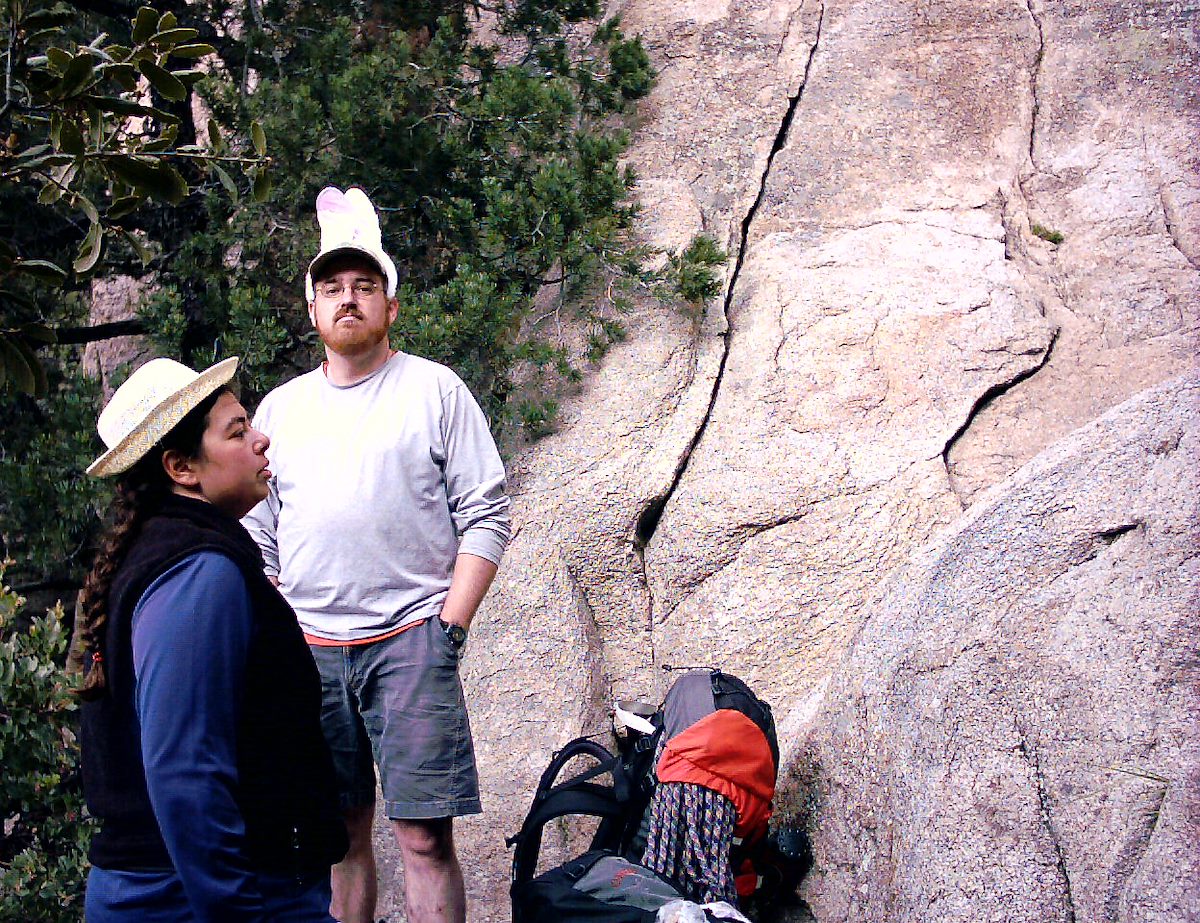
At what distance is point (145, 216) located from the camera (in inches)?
235

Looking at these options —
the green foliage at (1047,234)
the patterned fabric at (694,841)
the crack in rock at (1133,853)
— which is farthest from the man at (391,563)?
the green foliage at (1047,234)

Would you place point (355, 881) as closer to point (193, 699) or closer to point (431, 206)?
point (193, 699)

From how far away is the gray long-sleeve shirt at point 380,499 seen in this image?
131 inches

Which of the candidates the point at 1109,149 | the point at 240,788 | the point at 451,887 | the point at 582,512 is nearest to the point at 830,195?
the point at 1109,149

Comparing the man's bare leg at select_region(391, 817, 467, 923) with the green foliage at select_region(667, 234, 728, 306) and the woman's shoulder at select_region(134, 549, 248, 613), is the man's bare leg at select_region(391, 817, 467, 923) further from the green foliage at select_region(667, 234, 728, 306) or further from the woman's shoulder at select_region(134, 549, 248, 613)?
the green foliage at select_region(667, 234, 728, 306)

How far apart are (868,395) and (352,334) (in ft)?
8.29

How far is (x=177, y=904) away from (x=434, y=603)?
1292 millimetres

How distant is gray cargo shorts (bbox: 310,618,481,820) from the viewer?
3.29m

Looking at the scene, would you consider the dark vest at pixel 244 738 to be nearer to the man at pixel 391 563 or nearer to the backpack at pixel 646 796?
the man at pixel 391 563

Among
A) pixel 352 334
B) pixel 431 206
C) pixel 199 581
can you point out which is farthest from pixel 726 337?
pixel 199 581

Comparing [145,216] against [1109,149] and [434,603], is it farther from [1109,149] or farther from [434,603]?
[1109,149]

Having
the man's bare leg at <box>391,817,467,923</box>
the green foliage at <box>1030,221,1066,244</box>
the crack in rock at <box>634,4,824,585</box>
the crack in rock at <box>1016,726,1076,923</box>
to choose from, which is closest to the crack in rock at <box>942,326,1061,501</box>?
the green foliage at <box>1030,221,1066,244</box>

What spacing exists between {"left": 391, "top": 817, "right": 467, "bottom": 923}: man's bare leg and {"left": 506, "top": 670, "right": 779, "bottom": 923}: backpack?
28 centimetres

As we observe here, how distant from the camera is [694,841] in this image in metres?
3.53
